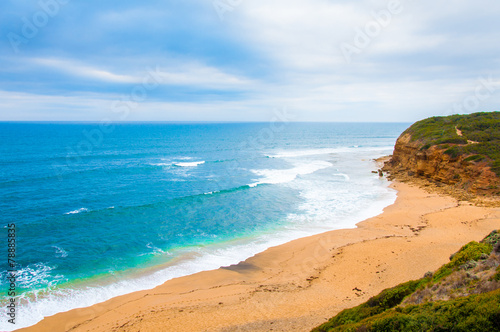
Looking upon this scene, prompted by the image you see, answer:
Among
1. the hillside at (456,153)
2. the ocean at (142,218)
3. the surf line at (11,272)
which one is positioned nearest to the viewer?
the surf line at (11,272)

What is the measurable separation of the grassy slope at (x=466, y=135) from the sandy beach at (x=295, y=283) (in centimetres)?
1036

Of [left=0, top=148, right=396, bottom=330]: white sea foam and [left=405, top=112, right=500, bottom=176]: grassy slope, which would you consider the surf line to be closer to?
[left=0, top=148, right=396, bottom=330]: white sea foam

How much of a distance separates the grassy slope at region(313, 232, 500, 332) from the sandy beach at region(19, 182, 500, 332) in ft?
9.43

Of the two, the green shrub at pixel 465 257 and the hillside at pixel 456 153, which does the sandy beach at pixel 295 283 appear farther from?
the hillside at pixel 456 153

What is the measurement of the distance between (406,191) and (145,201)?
29836 mm

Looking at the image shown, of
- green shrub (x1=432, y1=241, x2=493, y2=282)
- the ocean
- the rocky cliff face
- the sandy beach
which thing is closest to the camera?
green shrub (x1=432, y1=241, x2=493, y2=282)

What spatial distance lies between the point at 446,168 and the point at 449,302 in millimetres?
31879

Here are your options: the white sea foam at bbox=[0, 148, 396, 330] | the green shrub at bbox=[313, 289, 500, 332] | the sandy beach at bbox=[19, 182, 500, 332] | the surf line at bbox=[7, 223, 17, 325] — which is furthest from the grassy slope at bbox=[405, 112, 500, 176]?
the surf line at bbox=[7, 223, 17, 325]

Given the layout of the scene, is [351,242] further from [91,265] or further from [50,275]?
[50,275]

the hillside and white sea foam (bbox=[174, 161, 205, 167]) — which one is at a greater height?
the hillside

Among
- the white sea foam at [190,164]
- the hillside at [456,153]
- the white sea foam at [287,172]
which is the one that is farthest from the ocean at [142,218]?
the hillside at [456,153]

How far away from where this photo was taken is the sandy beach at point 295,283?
1190 cm

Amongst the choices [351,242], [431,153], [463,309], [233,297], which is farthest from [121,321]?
[431,153]

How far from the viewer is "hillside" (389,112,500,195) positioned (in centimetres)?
2934
